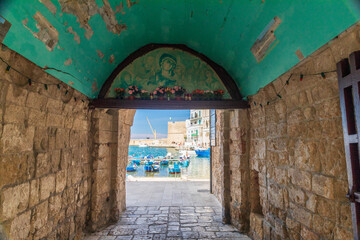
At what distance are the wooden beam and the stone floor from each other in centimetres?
267

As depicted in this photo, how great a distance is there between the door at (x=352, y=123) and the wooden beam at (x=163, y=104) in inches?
95.2

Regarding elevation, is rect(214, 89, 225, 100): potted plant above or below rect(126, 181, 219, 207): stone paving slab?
above

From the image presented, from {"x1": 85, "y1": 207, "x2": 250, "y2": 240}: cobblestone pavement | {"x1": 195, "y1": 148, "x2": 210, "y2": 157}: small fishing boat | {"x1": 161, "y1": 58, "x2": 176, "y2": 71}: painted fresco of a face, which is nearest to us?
{"x1": 85, "y1": 207, "x2": 250, "y2": 240}: cobblestone pavement

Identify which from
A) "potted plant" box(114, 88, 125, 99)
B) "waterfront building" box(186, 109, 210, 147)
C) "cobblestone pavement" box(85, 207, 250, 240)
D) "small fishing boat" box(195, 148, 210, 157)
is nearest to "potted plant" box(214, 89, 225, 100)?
"potted plant" box(114, 88, 125, 99)

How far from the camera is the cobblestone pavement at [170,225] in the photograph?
3896 millimetres

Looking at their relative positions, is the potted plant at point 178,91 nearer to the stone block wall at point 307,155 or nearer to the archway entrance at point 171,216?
the stone block wall at point 307,155

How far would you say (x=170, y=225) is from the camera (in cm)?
436

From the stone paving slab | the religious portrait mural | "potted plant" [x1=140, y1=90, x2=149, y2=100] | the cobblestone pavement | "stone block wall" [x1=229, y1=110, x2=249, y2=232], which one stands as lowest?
the cobblestone pavement

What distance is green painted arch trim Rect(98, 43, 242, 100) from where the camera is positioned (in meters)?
4.17

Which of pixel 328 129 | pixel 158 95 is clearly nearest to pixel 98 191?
pixel 158 95

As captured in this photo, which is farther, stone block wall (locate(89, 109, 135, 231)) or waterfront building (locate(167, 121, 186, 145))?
waterfront building (locate(167, 121, 186, 145))

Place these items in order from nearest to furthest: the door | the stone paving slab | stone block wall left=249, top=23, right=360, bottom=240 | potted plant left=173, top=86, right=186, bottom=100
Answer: the door < stone block wall left=249, top=23, right=360, bottom=240 < potted plant left=173, top=86, right=186, bottom=100 < the stone paving slab

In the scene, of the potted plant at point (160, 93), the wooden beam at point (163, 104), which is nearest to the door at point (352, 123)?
the wooden beam at point (163, 104)

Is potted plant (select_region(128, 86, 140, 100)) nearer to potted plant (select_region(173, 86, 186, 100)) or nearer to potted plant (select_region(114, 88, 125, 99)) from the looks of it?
potted plant (select_region(114, 88, 125, 99))
